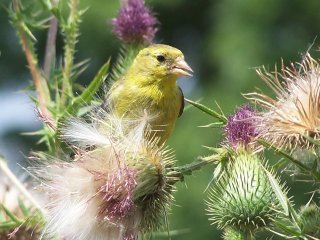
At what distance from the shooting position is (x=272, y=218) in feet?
8.52

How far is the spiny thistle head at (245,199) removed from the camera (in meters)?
2.62

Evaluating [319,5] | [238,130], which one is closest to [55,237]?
[238,130]

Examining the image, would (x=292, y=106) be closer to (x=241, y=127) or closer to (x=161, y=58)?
(x=241, y=127)

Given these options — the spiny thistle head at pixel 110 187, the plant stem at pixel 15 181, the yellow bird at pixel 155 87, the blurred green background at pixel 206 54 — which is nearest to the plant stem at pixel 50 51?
the yellow bird at pixel 155 87

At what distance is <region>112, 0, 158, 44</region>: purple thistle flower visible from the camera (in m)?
3.87

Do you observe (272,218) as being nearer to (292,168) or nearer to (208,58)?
(292,168)

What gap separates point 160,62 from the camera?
4.04 metres

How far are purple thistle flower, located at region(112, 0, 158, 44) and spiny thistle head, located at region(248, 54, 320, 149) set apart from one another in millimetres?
1342

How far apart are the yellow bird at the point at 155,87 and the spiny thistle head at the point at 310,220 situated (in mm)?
1151

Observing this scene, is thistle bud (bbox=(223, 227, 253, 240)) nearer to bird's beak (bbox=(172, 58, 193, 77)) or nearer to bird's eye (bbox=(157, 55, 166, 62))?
bird's beak (bbox=(172, 58, 193, 77))

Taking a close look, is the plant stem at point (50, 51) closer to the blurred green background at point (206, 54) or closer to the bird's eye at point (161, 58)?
the bird's eye at point (161, 58)

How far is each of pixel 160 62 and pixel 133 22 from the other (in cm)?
26

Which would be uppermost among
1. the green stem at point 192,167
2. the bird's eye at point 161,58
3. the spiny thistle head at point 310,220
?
the bird's eye at point 161,58

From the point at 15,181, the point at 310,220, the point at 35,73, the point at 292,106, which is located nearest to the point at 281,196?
the point at 310,220
